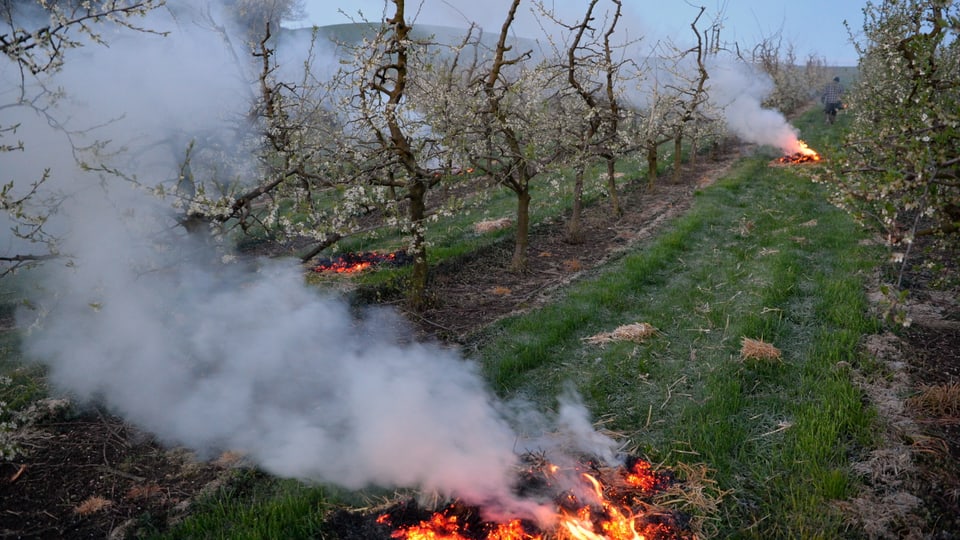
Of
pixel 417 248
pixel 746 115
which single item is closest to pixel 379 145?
pixel 417 248

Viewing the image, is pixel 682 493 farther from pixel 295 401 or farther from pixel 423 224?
pixel 423 224

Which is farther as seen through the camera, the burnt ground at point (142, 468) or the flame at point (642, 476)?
the flame at point (642, 476)

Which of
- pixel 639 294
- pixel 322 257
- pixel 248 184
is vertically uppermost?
pixel 248 184

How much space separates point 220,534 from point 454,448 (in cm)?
178

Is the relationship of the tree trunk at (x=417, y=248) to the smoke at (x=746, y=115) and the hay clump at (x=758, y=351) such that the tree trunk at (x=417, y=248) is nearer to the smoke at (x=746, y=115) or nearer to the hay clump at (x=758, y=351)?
the hay clump at (x=758, y=351)

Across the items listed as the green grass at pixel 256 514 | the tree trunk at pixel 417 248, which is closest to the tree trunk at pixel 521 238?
the tree trunk at pixel 417 248

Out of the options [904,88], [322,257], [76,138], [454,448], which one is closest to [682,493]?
[454,448]

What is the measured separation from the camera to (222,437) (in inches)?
210

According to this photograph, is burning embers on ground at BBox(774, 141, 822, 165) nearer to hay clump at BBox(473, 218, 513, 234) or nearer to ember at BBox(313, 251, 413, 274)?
hay clump at BBox(473, 218, 513, 234)

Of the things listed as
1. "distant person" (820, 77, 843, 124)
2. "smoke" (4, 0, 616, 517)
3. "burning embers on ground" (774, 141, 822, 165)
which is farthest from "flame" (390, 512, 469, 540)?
"distant person" (820, 77, 843, 124)

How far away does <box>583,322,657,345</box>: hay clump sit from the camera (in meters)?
6.81

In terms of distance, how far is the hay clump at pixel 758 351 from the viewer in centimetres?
593

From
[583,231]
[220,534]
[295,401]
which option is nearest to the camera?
[220,534]

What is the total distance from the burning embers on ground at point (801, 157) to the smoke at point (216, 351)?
19.7 metres
